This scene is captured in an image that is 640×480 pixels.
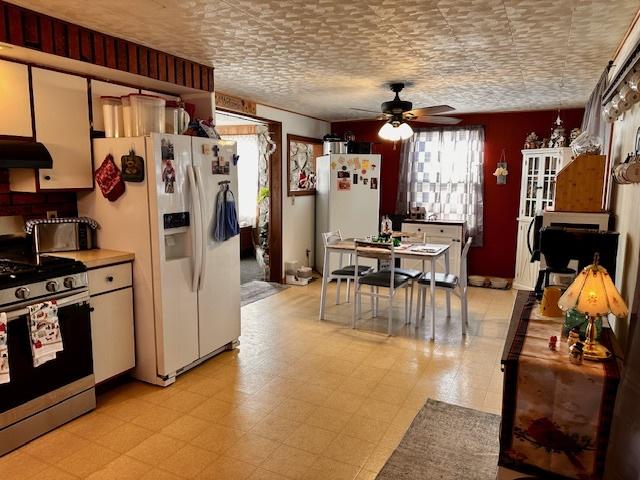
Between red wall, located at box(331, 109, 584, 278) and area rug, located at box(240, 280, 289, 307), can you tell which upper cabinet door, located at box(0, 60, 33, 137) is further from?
red wall, located at box(331, 109, 584, 278)

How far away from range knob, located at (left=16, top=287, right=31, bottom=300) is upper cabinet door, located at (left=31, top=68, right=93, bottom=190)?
780 millimetres

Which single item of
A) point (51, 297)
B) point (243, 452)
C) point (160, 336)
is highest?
point (51, 297)

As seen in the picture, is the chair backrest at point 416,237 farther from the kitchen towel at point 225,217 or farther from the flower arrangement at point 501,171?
the kitchen towel at point 225,217

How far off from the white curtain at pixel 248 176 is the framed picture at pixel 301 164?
136 cm

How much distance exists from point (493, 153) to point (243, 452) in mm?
5342

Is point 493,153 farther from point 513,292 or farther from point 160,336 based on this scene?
point 160,336

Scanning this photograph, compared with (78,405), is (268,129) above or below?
above

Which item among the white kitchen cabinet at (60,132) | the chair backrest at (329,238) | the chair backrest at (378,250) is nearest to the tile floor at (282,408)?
the chair backrest at (378,250)

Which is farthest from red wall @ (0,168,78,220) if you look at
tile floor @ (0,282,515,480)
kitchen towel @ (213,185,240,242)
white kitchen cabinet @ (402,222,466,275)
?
white kitchen cabinet @ (402,222,466,275)

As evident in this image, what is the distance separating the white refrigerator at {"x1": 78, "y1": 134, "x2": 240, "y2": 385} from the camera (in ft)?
10.1

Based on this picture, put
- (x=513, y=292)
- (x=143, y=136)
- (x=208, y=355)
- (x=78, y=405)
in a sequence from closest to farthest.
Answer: (x=78, y=405) → (x=143, y=136) → (x=208, y=355) → (x=513, y=292)

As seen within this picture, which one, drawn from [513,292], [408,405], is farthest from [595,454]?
[513,292]

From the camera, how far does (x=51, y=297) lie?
2.61m

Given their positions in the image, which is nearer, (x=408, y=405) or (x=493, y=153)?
(x=408, y=405)
